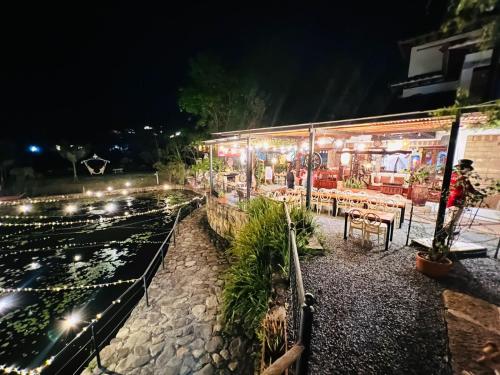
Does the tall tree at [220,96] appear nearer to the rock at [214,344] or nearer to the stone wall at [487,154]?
the stone wall at [487,154]

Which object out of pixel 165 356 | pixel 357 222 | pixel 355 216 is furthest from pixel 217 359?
pixel 355 216

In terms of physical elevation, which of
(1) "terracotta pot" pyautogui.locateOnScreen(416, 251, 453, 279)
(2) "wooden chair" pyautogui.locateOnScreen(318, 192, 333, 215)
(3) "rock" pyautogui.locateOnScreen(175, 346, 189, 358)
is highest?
(2) "wooden chair" pyautogui.locateOnScreen(318, 192, 333, 215)

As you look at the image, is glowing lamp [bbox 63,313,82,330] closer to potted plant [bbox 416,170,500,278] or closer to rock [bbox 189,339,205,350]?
rock [bbox 189,339,205,350]

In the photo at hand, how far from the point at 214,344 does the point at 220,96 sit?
23.0 meters

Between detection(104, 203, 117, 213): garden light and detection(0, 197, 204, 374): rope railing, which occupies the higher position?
detection(104, 203, 117, 213): garden light

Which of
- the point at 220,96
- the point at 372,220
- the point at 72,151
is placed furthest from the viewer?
the point at 72,151

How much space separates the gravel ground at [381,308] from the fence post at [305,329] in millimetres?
825

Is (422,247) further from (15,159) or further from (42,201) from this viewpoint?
(15,159)

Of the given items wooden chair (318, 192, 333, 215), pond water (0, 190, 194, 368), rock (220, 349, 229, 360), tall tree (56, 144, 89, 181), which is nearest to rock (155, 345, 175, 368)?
rock (220, 349, 229, 360)

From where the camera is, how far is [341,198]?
10.0m

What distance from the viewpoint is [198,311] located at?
22.6 feet

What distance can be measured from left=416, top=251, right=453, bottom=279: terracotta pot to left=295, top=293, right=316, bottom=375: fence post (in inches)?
165

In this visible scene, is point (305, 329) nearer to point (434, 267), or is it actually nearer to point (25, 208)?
point (434, 267)

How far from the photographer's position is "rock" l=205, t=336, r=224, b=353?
547 cm
